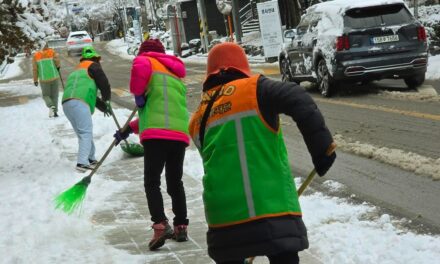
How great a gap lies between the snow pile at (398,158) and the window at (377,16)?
14.9 feet

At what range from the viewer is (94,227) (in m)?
5.82

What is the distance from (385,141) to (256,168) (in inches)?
215

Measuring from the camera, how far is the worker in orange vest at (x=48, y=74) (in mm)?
14594

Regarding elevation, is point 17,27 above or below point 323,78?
above

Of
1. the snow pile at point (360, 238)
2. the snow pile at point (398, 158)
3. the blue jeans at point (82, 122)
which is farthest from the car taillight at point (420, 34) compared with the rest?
the snow pile at point (360, 238)

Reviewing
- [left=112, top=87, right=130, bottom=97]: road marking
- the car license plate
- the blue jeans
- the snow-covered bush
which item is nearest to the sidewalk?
the blue jeans

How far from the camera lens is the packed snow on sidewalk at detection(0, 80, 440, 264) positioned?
4465 millimetres

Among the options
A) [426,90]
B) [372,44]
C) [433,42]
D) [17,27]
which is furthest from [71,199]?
[433,42]

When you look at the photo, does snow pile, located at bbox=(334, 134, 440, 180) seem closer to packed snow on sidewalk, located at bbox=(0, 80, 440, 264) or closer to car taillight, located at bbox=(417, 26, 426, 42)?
packed snow on sidewalk, located at bbox=(0, 80, 440, 264)

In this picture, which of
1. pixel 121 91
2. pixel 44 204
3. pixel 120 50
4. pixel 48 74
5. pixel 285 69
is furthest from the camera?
pixel 120 50

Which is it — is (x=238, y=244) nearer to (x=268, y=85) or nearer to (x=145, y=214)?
(x=268, y=85)

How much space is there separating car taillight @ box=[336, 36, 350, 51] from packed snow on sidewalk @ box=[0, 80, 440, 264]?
15.0ft

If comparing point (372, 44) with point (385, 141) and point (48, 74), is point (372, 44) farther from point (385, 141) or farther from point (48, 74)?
point (48, 74)

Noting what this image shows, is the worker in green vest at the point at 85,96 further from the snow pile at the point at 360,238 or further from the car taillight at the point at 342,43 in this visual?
the car taillight at the point at 342,43
